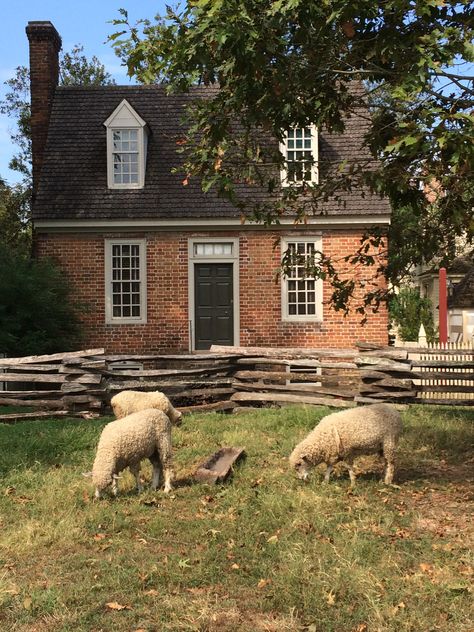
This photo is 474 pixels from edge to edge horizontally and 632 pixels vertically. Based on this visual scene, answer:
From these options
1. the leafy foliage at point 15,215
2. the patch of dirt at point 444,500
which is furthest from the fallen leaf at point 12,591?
the leafy foliage at point 15,215

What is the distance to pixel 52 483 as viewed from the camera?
7.84 metres

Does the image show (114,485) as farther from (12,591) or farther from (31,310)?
(31,310)

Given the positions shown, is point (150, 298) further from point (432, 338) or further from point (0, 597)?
point (432, 338)

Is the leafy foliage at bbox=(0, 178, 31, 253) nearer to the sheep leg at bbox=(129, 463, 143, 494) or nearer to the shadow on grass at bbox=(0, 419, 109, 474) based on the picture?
the shadow on grass at bbox=(0, 419, 109, 474)

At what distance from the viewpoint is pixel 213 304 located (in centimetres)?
1762

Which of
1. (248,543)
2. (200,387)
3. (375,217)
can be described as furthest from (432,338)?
(248,543)

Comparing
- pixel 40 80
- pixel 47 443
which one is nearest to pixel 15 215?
pixel 40 80

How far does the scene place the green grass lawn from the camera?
4641 mm

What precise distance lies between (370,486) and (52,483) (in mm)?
3742

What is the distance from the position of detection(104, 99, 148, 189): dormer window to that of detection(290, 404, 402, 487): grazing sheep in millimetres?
11970

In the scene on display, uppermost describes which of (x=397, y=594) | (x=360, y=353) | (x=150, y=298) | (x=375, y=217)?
(x=375, y=217)

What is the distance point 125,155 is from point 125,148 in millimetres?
190

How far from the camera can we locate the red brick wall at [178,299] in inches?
686

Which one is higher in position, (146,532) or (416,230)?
(416,230)
